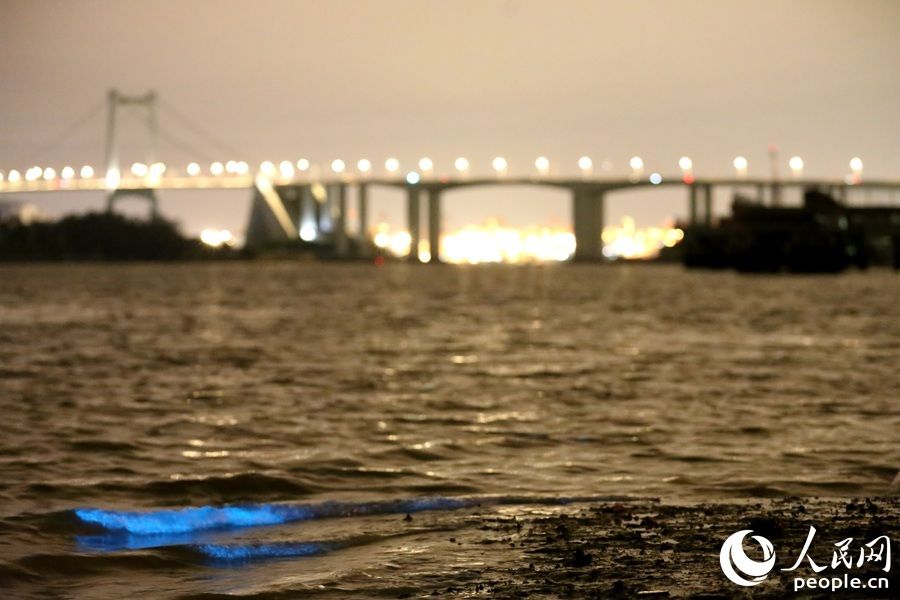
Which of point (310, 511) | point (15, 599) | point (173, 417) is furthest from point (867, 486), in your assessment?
point (173, 417)

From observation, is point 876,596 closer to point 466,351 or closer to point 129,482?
point 129,482

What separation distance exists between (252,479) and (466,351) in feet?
35.3

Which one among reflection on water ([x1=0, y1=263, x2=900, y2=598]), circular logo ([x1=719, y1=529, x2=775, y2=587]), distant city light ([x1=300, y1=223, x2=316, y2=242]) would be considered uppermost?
distant city light ([x1=300, y1=223, x2=316, y2=242])

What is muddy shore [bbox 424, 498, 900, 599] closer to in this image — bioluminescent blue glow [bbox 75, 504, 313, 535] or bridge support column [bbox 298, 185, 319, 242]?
bioluminescent blue glow [bbox 75, 504, 313, 535]

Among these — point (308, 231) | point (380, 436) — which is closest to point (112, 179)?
point (308, 231)

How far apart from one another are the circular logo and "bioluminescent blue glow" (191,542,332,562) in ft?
4.90

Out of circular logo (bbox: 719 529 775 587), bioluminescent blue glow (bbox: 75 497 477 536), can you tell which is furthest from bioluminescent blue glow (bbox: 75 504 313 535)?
circular logo (bbox: 719 529 775 587)

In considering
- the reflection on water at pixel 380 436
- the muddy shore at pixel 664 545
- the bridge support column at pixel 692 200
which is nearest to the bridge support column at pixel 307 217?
the bridge support column at pixel 692 200

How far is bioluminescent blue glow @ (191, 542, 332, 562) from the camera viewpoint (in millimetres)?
5949

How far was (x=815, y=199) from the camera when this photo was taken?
284 feet

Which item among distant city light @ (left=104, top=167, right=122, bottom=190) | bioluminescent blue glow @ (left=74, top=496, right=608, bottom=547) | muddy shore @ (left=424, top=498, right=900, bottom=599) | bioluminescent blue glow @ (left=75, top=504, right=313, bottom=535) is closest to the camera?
muddy shore @ (left=424, top=498, right=900, bottom=599)

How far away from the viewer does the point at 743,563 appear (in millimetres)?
5172

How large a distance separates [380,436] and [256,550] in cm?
372

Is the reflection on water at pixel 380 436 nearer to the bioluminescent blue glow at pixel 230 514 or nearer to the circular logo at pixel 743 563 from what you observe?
the bioluminescent blue glow at pixel 230 514
